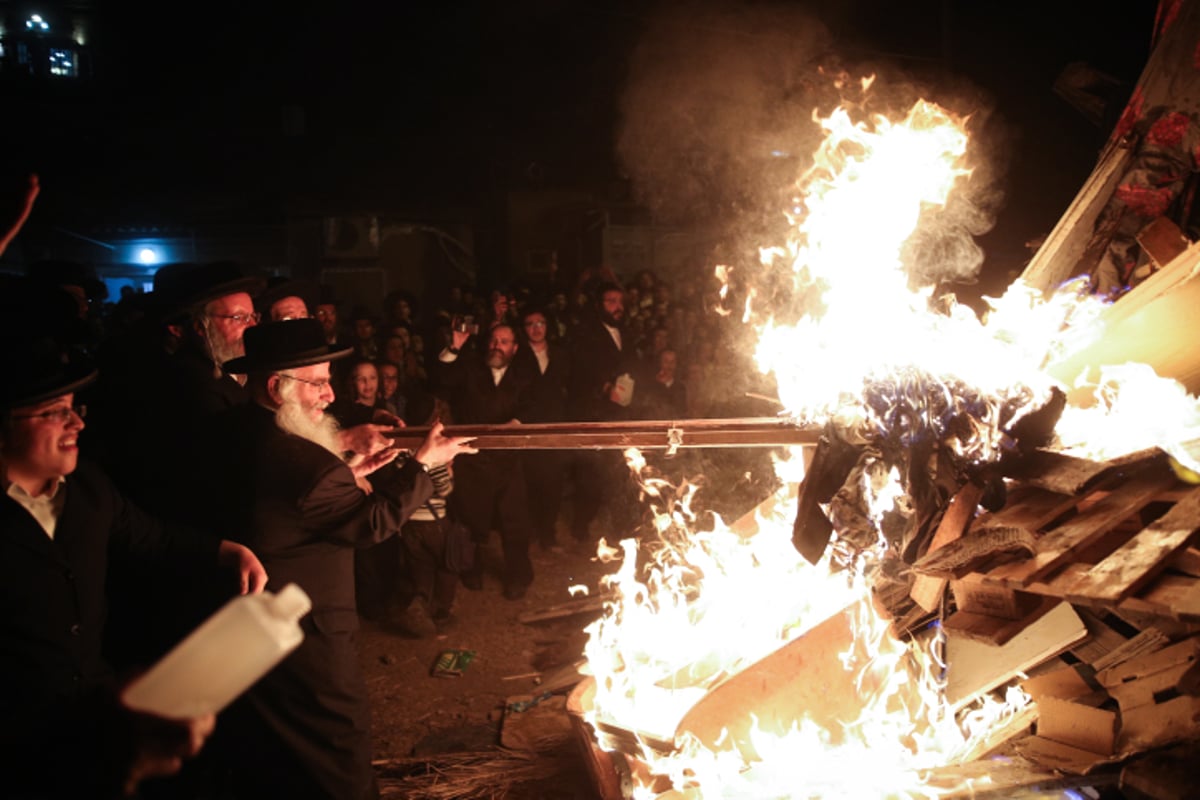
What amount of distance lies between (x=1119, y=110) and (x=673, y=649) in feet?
21.7

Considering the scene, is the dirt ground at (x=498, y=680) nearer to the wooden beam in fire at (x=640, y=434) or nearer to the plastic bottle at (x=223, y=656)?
the wooden beam in fire at (x=640, y=434)

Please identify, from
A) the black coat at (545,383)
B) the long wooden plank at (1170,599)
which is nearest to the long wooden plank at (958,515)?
the long wooden plank at (1170,599)

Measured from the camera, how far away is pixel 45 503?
2.97 meters

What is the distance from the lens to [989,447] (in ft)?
12.0

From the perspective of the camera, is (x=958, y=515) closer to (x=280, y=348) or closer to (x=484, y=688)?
(x=280, y=348)

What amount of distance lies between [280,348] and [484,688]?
3504 millimetres

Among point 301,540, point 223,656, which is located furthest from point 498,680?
point 223,656

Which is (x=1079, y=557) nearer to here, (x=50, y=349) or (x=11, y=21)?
(x=50, y=349)

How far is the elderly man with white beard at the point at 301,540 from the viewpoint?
369 cm

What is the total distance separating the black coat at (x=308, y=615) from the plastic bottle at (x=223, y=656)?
2.21 m

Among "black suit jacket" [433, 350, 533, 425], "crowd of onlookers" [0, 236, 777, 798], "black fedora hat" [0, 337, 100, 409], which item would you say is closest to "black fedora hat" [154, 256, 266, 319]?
"crowd of onlookers" [0, 236, 777, 798]

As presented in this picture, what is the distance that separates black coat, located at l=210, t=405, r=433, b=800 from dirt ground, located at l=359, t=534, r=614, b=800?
1.12 meters

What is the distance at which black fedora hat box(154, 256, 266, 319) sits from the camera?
4.57 meters

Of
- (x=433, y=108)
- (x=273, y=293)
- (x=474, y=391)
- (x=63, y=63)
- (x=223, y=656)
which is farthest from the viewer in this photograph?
(x=63, y=63)
